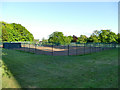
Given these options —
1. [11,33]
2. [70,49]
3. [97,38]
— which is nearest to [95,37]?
[97,38]

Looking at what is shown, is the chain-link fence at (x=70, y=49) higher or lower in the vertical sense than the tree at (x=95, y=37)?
lower

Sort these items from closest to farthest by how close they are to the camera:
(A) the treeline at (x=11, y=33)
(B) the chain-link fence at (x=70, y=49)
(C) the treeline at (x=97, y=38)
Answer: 1. (B) the chain-link fence at (x=70, y=49)
2. (A) the treeline at (x=11, y=33)
3. (C) the treeline at (x=97, y=38)

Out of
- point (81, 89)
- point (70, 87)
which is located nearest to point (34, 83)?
point (70, 87)

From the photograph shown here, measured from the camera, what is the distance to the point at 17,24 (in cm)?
6606

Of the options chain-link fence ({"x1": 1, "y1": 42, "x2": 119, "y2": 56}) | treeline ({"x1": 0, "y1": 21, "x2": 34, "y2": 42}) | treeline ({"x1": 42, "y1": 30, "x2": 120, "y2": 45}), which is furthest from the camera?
treeline ({"x1": 42, "y1": 30, "x2": 120, "y2": 45})

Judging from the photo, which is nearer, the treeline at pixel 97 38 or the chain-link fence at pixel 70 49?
the chain-link fence at pixel 70 49

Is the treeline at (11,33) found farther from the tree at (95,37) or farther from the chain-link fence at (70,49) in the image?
the tree at (95,37)

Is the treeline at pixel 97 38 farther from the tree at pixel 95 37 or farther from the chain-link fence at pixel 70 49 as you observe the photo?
the chain-link fence at pixel 70 49

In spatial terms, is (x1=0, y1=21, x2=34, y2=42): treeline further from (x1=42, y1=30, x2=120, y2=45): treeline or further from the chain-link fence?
the chain-link fence

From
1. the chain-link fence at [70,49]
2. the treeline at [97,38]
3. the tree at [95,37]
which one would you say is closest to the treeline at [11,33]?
the treeline at [97,38]

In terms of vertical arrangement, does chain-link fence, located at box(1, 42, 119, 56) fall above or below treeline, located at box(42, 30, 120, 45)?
below

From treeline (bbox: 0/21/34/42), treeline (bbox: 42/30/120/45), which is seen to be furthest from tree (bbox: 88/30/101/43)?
treeline (bbox: 0/21/34/42)

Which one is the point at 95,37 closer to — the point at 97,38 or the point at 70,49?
the point at 97,38

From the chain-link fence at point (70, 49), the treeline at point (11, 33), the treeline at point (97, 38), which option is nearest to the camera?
the chain-link fence at point (70, 49)
